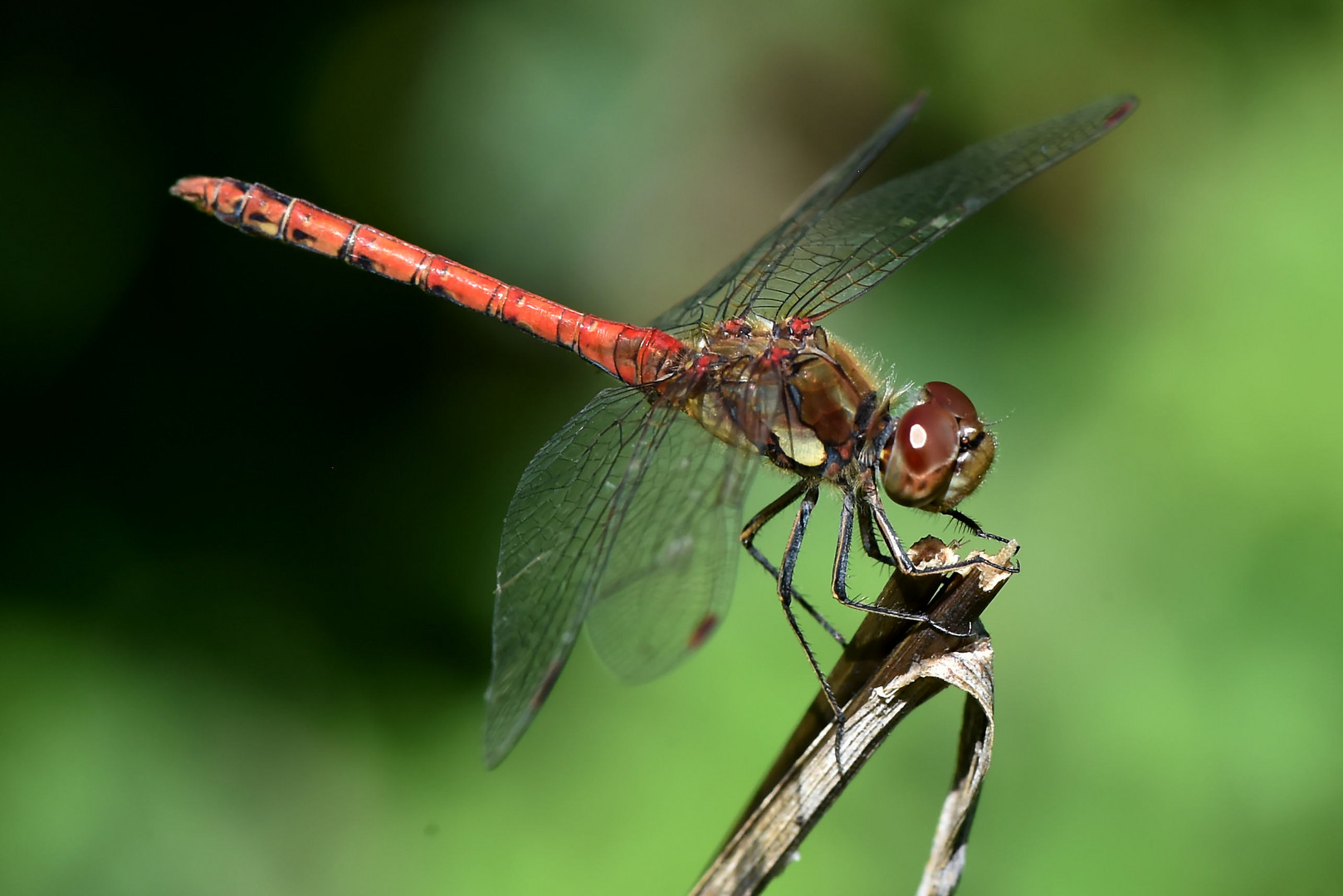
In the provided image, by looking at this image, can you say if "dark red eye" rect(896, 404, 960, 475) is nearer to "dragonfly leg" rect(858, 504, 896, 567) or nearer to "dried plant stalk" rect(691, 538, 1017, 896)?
"dragonfly leg" rect(858, 504, 896, 567)

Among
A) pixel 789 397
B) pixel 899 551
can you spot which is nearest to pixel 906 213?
pixel 789 397

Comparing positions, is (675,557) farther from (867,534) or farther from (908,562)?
(908,562)

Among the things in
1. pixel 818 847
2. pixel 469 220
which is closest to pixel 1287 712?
pixel 818 847

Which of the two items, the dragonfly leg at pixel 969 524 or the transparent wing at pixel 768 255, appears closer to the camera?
the dragonfly leg at pixel 969 524

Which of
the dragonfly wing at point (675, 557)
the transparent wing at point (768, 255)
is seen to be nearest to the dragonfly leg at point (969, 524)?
the dragonfly wing at point (675, 557)

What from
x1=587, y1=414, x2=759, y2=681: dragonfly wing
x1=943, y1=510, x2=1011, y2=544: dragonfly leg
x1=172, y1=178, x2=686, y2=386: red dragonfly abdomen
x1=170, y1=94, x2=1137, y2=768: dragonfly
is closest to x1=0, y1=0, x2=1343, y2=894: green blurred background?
x1=172, y1=178, x2=686, y2=386: red dragonfly abdomen

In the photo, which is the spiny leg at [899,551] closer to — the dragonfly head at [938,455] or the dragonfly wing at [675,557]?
the dragonfly head at [938,455]
